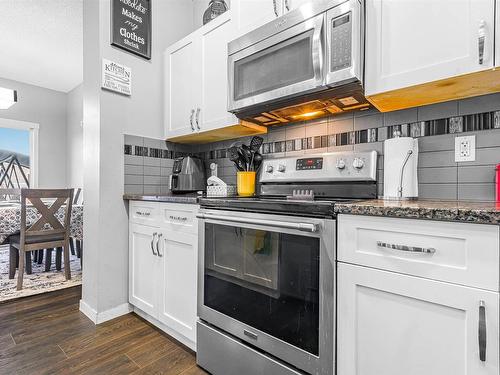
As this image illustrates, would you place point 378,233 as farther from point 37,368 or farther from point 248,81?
point 37,368

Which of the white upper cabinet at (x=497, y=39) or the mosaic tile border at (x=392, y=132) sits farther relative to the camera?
the mosaic tile border at (x=392, y=132)

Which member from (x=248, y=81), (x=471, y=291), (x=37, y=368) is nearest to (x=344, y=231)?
(x=471, y=291)

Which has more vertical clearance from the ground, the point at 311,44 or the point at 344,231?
the point at 311,44

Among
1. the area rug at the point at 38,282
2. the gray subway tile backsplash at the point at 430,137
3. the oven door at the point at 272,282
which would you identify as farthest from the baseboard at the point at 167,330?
the gray subway tile backsplash at the point at 430,137

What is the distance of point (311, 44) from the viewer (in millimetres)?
1398

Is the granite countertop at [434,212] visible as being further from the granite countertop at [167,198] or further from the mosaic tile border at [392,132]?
the granite countertop at [167,198]

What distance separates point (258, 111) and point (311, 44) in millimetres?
478

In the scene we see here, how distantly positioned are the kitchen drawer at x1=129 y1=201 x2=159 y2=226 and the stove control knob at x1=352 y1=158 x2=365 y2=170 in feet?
4.05

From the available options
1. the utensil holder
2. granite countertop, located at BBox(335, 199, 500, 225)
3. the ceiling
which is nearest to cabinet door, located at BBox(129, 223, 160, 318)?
the utensil holder

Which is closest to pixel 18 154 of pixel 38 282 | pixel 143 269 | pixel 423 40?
pixel 38 282

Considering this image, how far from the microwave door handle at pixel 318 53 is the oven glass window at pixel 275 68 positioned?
3cm

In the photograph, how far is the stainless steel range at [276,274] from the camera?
3.48 feet

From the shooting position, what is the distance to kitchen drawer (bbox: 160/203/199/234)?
1.60 m

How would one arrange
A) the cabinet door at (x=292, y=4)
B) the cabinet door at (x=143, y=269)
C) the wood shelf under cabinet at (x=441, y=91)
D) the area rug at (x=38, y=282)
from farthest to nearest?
the area rug at (x=38, y=282)
the cabinet door at (x=143, y=269)
the cabinet door at (x=292, y=4)
the wood shelf under cabinet at (x=441, y=91)
